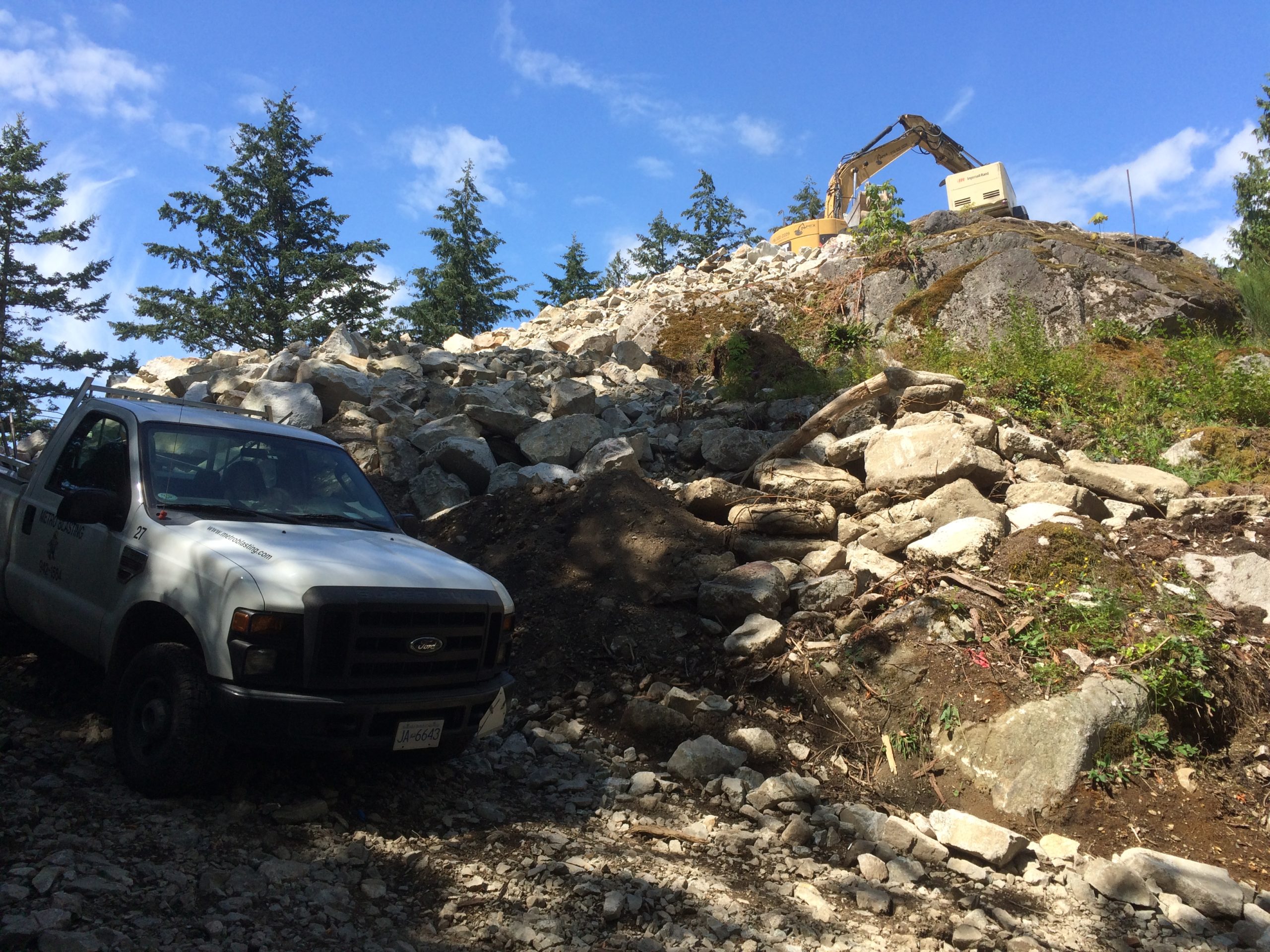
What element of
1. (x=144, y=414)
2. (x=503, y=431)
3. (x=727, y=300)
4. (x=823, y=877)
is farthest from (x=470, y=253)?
(x=823, y=877)

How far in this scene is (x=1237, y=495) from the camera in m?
7.99

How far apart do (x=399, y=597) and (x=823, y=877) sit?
2.65m

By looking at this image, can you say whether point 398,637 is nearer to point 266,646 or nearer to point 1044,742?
point 266,646

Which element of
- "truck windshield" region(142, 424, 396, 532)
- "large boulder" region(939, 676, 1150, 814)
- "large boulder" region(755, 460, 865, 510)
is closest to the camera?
"truck windshield" region(142, 424, 396, 532)

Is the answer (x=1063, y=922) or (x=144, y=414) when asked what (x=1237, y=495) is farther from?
(x=144, y=414)

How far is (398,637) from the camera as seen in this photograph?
425cm

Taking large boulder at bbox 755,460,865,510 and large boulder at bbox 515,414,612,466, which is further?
large boulder at bbox 515,414,612,466

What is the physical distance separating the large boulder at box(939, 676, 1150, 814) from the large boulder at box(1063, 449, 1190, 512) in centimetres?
326

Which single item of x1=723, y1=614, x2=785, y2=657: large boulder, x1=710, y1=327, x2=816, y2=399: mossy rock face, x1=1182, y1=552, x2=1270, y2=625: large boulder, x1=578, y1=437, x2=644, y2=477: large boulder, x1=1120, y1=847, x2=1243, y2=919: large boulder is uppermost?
x1=710, y1=327, x2=816, y2=399: mossy rock face

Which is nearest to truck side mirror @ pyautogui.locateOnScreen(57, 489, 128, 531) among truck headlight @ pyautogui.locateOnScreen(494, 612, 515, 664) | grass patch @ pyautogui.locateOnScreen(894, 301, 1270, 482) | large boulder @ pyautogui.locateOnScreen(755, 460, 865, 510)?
truck headlight @ pyautogui.locateOnScreen(494, 612, 515, 664)

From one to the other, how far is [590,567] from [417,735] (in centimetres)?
358

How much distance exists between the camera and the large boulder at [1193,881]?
4312mm

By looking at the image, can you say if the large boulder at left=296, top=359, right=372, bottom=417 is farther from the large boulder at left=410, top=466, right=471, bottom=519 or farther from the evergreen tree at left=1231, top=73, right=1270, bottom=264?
the evergreen tree at left=1231, top=73, right=1270, bottom=264

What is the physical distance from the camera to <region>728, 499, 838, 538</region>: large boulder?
7992mm
